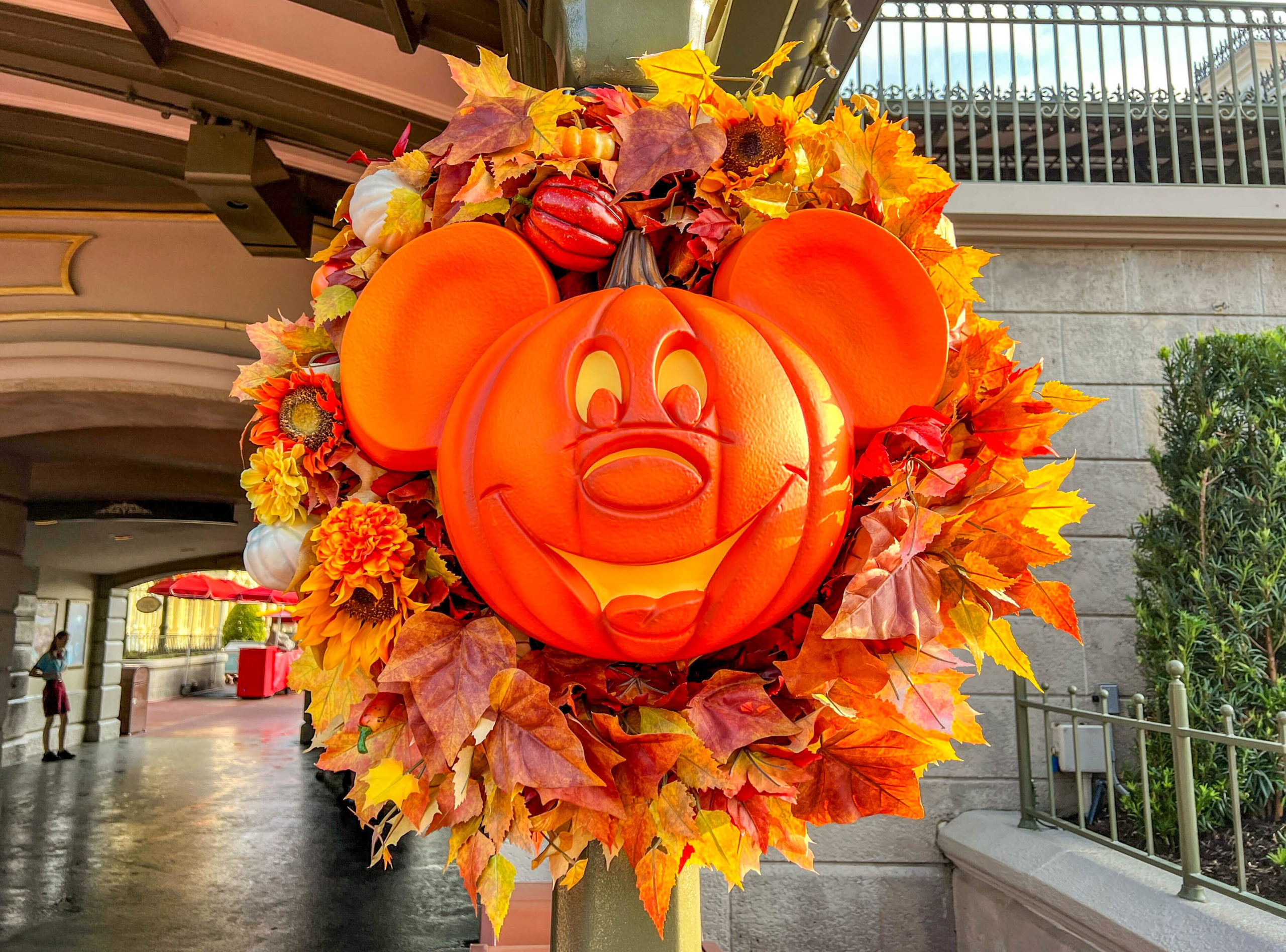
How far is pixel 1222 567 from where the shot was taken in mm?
3389

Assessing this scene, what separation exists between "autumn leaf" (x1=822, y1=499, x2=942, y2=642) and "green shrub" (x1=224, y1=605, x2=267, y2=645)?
88.6 ft

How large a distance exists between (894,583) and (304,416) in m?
0.54

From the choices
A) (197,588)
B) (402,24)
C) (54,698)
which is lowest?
(54,698)

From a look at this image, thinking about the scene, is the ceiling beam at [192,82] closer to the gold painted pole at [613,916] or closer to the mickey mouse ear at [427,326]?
the mickey mouse ear at [427,326]

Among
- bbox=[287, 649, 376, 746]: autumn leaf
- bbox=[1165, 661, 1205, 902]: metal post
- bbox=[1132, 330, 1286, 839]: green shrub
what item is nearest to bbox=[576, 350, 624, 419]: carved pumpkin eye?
bbox=[287, 649, 376, 746]: autumn leaf

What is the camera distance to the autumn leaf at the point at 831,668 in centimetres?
69

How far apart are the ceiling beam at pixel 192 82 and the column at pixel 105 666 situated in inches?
483

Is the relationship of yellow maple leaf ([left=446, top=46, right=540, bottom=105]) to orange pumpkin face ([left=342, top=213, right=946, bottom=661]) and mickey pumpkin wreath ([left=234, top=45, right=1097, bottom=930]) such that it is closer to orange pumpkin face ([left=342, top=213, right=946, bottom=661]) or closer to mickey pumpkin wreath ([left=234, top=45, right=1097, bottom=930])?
mickey pumpkin wreath ([left=234, top=45, right=1097, bottom=930])

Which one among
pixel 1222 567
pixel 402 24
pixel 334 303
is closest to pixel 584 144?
pixel 334 303

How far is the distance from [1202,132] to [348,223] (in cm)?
495

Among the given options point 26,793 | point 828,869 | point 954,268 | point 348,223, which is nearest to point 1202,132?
point 828,869

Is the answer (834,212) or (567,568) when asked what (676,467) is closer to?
(567,568)

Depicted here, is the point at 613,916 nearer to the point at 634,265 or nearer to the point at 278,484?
the point at 278,484

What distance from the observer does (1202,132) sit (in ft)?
14.5
